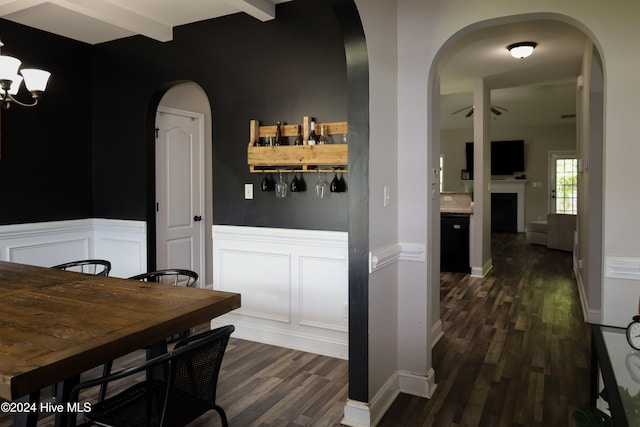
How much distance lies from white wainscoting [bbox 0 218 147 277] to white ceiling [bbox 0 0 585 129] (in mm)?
1769

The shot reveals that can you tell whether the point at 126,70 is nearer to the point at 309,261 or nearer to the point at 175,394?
the point at 309,261

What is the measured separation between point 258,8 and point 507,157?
10.1 metres

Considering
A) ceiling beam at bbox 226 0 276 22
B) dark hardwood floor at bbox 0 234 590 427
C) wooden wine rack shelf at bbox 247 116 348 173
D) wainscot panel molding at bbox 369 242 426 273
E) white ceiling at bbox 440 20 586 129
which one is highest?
white ceiling at bbox 440 20 586 129

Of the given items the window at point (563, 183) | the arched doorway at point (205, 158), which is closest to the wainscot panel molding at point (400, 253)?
the arched doorway at point (205, 158)

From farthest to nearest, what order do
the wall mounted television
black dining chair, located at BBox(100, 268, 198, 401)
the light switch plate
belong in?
the wall mounted television
the light switch plate
black dining chair, located at BBox(100, 268, 198, 401)

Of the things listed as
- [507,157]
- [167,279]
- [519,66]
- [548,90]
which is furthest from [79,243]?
[507,157]

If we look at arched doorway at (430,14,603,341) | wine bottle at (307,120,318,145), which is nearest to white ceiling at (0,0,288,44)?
wine bottle at (307,120,318,145)

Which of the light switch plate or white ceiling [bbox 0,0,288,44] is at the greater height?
white ceiling [bbox 0,0,288,44]

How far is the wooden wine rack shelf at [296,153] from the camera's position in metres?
3.40

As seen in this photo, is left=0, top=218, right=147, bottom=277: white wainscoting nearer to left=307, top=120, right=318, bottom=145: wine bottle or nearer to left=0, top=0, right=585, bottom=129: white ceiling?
left=0, top=0, right=585, bottom=129: white ceiling

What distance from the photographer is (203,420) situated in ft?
8.32

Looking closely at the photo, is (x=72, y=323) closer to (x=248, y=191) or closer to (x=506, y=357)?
(x=248, y=191)

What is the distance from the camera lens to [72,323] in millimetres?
1816

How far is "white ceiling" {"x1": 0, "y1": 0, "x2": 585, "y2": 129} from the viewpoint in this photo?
3535mm
